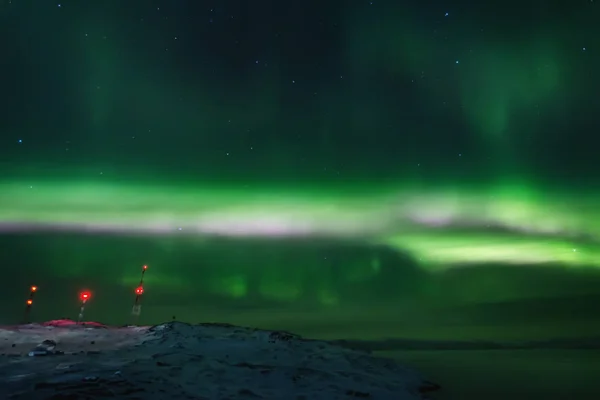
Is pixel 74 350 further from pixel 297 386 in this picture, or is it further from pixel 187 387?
pixel 297 386

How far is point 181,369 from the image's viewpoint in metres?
40.0

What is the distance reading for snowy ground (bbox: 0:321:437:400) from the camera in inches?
1156

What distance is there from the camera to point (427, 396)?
1481 inches

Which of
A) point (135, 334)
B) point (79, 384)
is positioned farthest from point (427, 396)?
point (135, 334)

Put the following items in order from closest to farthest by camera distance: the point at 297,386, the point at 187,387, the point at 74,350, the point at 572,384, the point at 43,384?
the point at 43,384 → the point at 187,387 → the point at 297,386 → the point at 74,350 → the point at 572,384

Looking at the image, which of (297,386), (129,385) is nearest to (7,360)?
(129,385)

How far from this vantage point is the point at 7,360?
1476 inches

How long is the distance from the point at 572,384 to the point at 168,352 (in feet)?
181

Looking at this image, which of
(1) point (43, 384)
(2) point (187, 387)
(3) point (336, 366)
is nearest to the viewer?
(1) point (43, 384)

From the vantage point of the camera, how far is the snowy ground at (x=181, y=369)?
29.4 m

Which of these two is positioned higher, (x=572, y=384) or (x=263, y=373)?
(x=263, y=373)

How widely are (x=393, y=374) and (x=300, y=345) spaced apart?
20465 millimetres

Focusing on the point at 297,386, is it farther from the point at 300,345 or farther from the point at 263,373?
the point at 300,345

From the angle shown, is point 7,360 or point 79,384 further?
point 7,360
